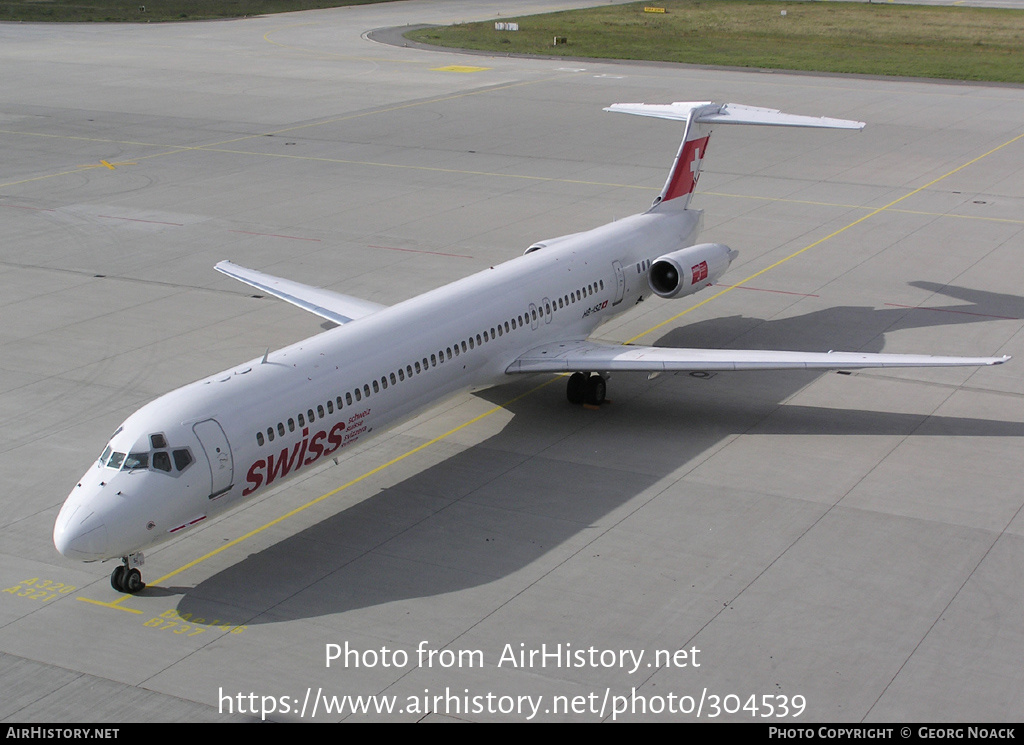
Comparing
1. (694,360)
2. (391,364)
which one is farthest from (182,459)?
(694,360)

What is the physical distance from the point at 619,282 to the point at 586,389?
11.0ft

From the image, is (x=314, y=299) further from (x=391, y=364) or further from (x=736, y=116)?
(x=736, y=116)

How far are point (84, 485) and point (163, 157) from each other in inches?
1341

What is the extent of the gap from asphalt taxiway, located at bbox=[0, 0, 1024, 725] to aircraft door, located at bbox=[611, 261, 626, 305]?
177 centimetres

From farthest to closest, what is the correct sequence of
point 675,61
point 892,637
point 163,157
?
point 675,61
point 163,157
point 892,637

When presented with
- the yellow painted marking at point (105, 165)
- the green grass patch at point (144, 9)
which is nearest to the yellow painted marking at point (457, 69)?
the yellow painted marking at point (105, 165)

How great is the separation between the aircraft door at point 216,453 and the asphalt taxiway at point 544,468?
147cm

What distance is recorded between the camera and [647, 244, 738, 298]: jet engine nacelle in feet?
88.2

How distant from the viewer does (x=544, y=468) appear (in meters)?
21.8

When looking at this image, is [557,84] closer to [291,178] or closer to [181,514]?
[291,178]

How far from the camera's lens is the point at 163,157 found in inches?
1914

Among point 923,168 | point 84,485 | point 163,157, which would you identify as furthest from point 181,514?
point 923,168

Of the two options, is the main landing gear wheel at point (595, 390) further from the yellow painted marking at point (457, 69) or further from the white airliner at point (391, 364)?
the yellow painted marking at point (457, 69)
